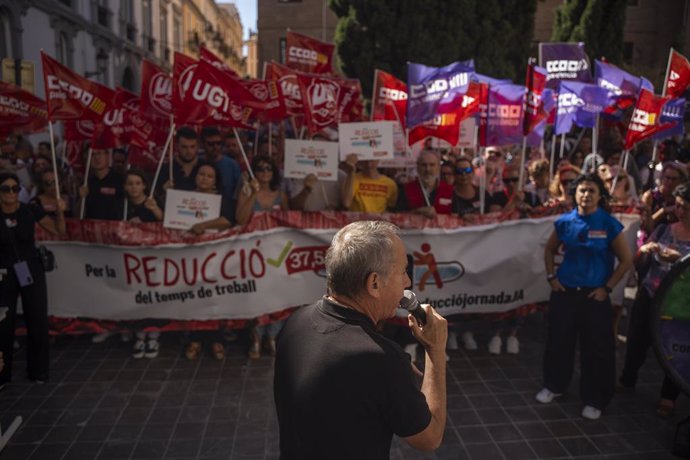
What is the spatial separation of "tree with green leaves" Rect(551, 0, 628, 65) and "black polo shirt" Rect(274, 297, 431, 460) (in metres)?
21.8

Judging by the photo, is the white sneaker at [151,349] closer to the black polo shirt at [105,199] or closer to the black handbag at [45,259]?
the black handbag at [45,259]

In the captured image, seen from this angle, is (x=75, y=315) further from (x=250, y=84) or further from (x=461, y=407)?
(x=461, y=407)

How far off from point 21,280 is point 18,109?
9.07ft

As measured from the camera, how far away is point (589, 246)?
4664 millimetres

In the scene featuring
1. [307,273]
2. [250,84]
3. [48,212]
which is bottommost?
[307,273]

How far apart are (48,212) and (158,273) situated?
4.51 feet

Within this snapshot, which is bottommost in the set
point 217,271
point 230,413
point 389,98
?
point 230,413

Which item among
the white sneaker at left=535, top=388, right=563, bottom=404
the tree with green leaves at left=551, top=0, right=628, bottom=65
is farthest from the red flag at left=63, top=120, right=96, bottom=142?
the tree with green leaves at left=551, top=0, right=628, bottom=65

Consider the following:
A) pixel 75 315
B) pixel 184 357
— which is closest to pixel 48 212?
pixel 75 315

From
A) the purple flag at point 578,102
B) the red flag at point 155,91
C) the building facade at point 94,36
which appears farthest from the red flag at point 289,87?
the building facade at point 94,36

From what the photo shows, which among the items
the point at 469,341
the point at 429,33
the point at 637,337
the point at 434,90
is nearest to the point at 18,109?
the point at 434,90

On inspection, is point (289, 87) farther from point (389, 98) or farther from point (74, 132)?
point (74, 132)

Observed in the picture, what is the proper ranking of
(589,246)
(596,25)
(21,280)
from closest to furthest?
(589,246) < (21,280) < (596,25)

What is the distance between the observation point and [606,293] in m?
4.70
